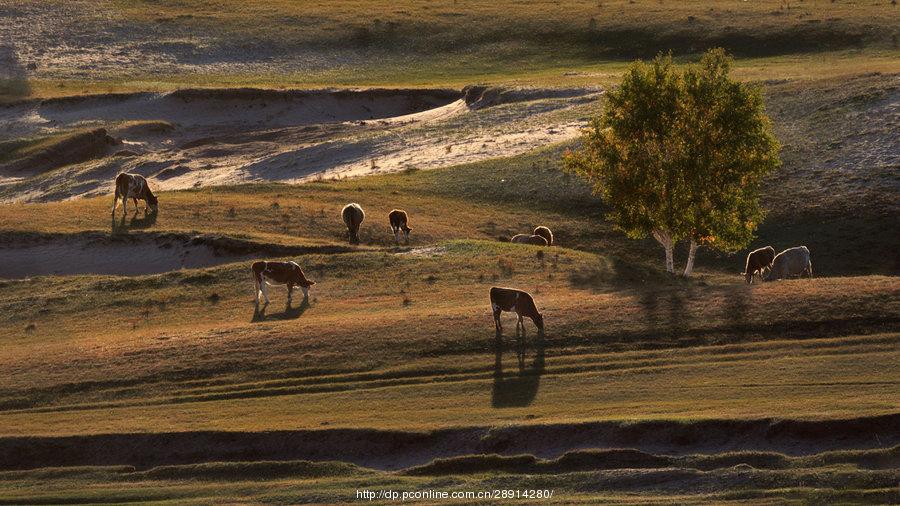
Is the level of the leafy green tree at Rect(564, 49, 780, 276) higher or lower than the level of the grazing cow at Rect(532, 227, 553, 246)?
higher

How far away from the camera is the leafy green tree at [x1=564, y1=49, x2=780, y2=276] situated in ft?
154

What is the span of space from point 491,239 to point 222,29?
60.1m

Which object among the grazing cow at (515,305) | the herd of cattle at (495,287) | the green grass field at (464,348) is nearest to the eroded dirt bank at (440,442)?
the green grass field at (464,348)

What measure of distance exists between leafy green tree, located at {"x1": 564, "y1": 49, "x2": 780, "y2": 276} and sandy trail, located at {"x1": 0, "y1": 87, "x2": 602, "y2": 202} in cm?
1832

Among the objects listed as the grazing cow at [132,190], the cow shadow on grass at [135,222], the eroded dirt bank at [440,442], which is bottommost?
the eroded dirt bank at [440,442]

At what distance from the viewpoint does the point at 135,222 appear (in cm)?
5216

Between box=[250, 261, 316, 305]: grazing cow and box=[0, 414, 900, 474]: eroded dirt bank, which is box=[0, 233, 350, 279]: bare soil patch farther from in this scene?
box=[0, 414, 900, 474]: eroded dirt bank

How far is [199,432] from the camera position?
3077 centimetres

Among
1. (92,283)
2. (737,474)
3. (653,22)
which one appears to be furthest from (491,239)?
(653,22)

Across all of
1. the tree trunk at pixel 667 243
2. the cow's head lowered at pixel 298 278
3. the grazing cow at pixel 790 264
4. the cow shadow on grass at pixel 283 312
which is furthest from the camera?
the tree trunk at pixel 667 243

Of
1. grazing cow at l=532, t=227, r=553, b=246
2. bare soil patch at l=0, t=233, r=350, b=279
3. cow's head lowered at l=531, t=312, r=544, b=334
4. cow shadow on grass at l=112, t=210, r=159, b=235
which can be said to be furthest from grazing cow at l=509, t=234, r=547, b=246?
cow's head lowered at l=531, t=312, r=544, b=334

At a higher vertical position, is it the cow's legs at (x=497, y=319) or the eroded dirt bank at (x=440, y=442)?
the cow's legs at (x=497, y=319)

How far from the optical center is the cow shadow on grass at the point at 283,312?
39844 millimetres

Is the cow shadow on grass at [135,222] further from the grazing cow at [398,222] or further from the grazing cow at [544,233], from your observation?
the grazing cow at [544,233]
